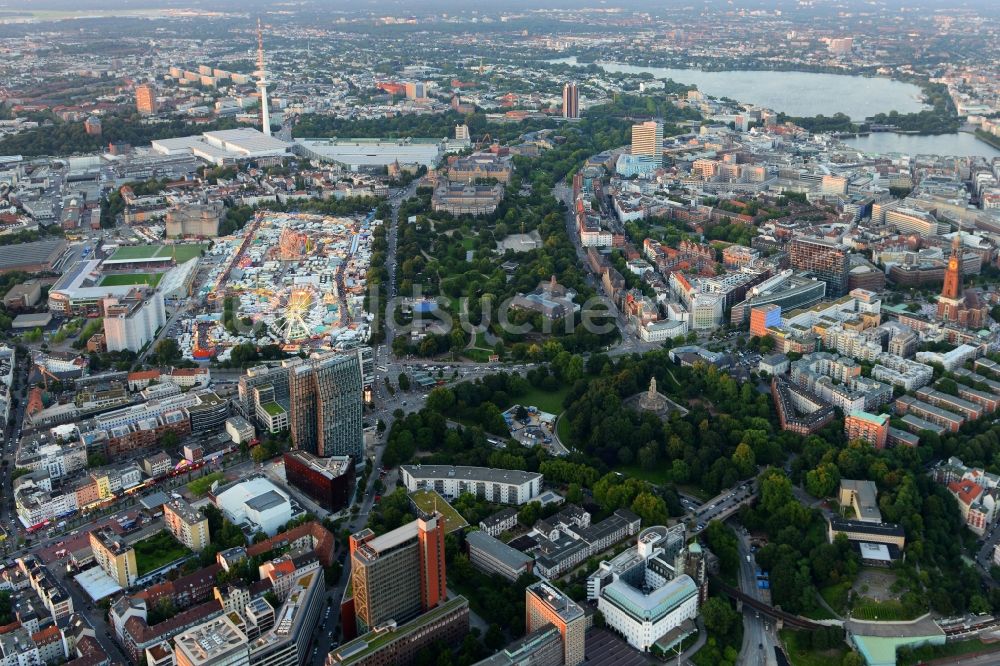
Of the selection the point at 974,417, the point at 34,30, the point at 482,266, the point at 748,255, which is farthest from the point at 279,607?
the point at 34,30

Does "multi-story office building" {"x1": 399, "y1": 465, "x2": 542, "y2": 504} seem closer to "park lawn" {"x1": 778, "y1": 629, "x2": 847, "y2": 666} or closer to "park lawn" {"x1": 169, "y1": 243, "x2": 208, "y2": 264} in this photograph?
"park lawn" {"x1": 778, "y1": 629, "x2": 847, "y2": 666}

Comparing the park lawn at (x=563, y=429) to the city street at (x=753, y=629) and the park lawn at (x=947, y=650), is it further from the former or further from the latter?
the park lawn at (x=947, y=650)

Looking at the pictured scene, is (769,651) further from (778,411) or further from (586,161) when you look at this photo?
(586,161)

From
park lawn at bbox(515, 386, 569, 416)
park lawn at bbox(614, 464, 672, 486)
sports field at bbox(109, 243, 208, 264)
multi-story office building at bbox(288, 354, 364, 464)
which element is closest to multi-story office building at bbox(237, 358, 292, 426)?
multi-story office building at bbox(288, 354, 364, 464)

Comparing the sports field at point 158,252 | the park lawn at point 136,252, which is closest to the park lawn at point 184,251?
the sports field at point 158,252

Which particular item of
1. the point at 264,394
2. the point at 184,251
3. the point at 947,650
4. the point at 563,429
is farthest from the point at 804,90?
the point at 947,650

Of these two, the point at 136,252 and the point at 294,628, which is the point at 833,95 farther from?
the point at 294,628

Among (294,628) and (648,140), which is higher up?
(648,140)

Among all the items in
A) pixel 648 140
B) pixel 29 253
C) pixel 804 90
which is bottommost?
pixel 29 253
